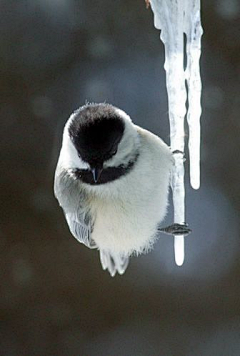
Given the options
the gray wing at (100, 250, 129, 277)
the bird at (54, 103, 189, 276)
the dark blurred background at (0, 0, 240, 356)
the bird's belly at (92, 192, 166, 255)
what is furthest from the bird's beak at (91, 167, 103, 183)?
the dark blurred background at (0, 0, 240, 356)

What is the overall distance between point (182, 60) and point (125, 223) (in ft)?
1.00

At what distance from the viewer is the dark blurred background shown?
1823 millimetres

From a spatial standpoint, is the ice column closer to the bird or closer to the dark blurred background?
the bird

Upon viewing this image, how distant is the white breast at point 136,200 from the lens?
0.96m

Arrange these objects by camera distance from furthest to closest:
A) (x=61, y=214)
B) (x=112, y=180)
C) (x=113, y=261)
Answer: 1. (x=61, y=214)
2. (x=113, y=261)
3. (x=112, y=180)

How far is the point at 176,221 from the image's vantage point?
954 millimetres

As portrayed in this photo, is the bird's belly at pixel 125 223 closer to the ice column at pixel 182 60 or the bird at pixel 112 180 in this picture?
the bird at pixel 112 180

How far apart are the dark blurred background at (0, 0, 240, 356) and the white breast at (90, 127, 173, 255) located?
0.75m

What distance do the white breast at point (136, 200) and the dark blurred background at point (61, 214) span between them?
29.7 inches

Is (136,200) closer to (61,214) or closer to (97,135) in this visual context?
(97,135)

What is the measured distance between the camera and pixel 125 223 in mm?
1000

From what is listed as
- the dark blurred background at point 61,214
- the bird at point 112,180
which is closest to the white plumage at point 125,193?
the bird at point 112,180

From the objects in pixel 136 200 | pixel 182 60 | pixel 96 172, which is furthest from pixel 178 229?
pixel 182 60

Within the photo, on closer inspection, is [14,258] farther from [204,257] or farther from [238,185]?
[238,185]
